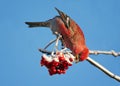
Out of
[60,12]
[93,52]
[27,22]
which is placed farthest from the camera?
[27,22]

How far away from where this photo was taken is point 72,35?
268 inches

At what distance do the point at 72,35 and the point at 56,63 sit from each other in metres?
1.21

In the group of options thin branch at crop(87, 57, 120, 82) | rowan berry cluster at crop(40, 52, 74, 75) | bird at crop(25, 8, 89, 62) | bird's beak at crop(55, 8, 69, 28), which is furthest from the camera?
bird's beak at crop(55, 8, 69, 28)

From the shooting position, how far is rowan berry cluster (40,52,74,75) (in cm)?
571

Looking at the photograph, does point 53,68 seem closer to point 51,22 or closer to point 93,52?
point 93,52

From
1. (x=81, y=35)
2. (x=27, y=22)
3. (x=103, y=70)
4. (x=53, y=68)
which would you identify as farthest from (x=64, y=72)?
(x=27, y=22)

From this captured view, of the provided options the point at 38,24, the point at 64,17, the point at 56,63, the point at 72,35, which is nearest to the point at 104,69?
the point at 56,63

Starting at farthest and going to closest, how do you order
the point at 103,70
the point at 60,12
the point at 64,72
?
the point at 60,12 < the point at 103,70 < the point at 64,72

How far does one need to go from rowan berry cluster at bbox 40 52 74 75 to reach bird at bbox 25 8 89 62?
2.09ft

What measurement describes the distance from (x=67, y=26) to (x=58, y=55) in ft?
3.70

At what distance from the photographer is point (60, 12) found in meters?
6.96

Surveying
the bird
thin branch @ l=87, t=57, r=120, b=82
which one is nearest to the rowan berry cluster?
thin branch @ l=87, t=57, r=120, b=82

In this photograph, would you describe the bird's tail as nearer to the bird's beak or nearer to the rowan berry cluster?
the bird's beak

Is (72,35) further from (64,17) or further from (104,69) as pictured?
(104,69)
